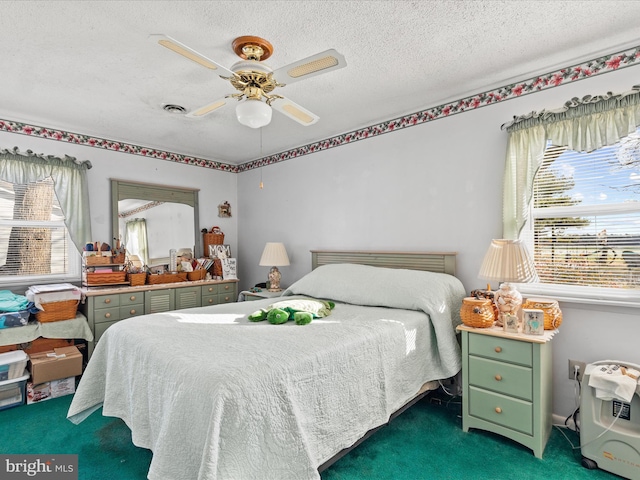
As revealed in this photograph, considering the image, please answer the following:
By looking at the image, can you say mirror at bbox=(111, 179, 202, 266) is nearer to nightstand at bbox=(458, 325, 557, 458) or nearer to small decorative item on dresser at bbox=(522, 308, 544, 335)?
nightstand at bbox=(458, 325, 557, 458)

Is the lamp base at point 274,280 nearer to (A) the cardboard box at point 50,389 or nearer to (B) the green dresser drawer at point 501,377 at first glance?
(A) the cardboard box at point 50,389

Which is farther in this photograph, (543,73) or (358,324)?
(543,73)

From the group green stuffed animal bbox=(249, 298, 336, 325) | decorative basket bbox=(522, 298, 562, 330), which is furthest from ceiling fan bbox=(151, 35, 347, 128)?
decorative basket bbox=(522, 298, 562, 330)

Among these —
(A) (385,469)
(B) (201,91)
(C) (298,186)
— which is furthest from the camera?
(C) (298,186)

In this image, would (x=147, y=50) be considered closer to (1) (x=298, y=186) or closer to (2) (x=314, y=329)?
(2) (x=314, y=329)

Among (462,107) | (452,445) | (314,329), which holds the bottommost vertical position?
(452,445)

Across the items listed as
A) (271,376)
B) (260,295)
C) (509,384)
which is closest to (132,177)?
(260,295)

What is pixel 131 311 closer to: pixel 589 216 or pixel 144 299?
pixel 144 299

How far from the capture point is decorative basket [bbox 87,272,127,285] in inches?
131

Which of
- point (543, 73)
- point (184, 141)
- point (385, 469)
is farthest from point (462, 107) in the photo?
point (184, 141)

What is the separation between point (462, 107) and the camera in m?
2.76

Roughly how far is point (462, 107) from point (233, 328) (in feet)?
7.83

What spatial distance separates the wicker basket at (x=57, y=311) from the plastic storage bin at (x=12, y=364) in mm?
303

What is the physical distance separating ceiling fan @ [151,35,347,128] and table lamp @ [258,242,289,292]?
6.84ft
